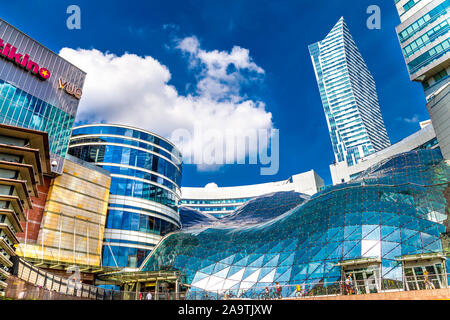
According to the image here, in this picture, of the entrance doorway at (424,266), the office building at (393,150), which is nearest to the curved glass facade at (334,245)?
the entrance doorway at (424,266)

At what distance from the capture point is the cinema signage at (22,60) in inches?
1704

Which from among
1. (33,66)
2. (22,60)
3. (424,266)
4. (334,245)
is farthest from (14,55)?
(424,266)

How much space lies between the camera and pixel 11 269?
30.8 m

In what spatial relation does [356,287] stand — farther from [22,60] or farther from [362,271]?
[22,60]

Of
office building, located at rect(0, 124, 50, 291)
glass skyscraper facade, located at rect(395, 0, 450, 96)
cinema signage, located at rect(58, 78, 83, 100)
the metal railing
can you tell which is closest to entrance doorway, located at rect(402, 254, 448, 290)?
the metal railing

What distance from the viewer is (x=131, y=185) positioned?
60656mm

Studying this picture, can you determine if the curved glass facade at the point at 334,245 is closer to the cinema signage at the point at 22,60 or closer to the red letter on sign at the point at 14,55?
the cinema signage at the point at 22,60

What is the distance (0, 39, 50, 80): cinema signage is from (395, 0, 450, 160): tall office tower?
68.2 meters

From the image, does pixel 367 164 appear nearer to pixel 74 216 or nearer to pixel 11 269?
pixel 74 216

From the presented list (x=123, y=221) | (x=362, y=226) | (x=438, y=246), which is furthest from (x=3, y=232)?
(x=438, y=246)

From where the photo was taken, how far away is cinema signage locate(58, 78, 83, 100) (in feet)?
168

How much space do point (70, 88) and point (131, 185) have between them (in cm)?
2074

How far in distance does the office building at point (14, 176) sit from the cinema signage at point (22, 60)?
603 inches
